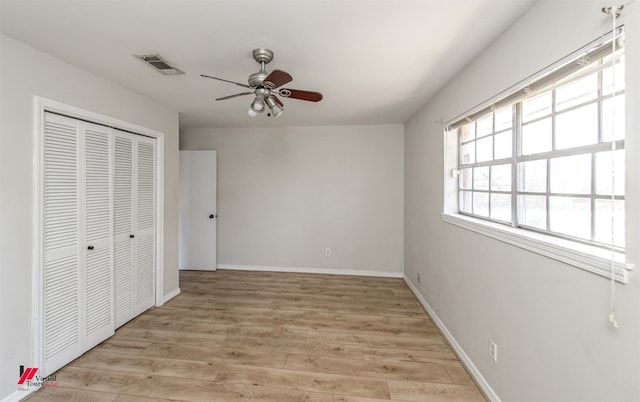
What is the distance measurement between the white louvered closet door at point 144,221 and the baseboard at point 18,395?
1.06 meters

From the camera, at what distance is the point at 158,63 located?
210 centimetres

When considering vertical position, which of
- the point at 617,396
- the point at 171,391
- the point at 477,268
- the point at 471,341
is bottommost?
the point at 171,391

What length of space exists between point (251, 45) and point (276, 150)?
2675 mm

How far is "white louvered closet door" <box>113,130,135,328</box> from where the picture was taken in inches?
103

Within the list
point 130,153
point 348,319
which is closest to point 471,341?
point 348,319

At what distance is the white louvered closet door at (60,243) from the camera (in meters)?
1.96

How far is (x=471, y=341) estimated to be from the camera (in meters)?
2.02

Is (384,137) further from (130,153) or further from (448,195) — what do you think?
(130,153)

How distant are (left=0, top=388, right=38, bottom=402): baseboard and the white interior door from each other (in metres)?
2.70

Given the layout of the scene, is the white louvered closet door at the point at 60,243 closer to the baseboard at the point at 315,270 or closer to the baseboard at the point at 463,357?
the baseboard at the point at 315,270

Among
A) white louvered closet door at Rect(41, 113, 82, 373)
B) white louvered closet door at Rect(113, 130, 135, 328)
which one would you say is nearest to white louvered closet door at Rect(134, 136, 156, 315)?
white louvered closet door at Rect(113, 130, 135, 328)

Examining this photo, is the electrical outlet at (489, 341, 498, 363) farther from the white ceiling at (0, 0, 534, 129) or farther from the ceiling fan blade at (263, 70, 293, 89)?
the ceiling fan blade at (263, 70, 293, 89)

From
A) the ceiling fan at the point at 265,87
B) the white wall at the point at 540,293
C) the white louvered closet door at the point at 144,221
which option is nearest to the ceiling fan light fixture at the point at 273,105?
the ceiling fan at the point at 265,87

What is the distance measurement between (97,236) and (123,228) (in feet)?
1.05
